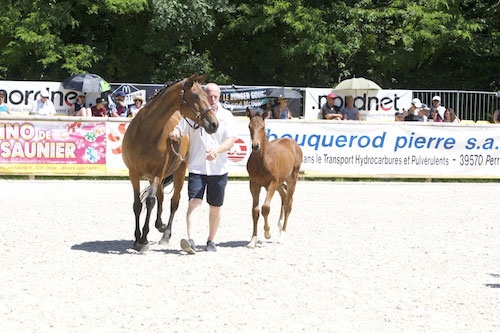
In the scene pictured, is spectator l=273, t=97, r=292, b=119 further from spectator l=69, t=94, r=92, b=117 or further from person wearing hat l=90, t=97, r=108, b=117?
spectator l=69, t=94, r=92, b=117

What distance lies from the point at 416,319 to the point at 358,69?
2472 cm

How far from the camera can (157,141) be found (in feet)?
36.1

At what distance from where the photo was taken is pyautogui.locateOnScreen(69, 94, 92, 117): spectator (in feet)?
70.3

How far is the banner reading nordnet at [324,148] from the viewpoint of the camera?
2020 cm

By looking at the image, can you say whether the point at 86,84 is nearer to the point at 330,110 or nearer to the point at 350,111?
the point at 330,110

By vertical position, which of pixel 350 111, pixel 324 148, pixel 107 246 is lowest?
pixel 107 246

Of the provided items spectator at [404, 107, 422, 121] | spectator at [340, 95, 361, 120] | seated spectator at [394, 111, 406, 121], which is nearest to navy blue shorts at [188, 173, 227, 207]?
spectator at [340, 95, 361, 120]

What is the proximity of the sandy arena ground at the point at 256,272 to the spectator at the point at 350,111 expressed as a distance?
274 inches

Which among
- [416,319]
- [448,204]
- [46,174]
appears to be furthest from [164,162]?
[46,174]

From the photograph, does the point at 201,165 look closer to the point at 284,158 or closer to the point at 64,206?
the point at 284,158

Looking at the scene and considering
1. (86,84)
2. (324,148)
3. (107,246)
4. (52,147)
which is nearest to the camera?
(107,246)

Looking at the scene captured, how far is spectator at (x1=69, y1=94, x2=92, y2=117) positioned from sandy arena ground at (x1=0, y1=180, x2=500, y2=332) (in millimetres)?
5395

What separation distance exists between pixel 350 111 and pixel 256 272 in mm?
14015

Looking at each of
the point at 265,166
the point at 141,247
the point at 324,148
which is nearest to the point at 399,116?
the point at 324,148
